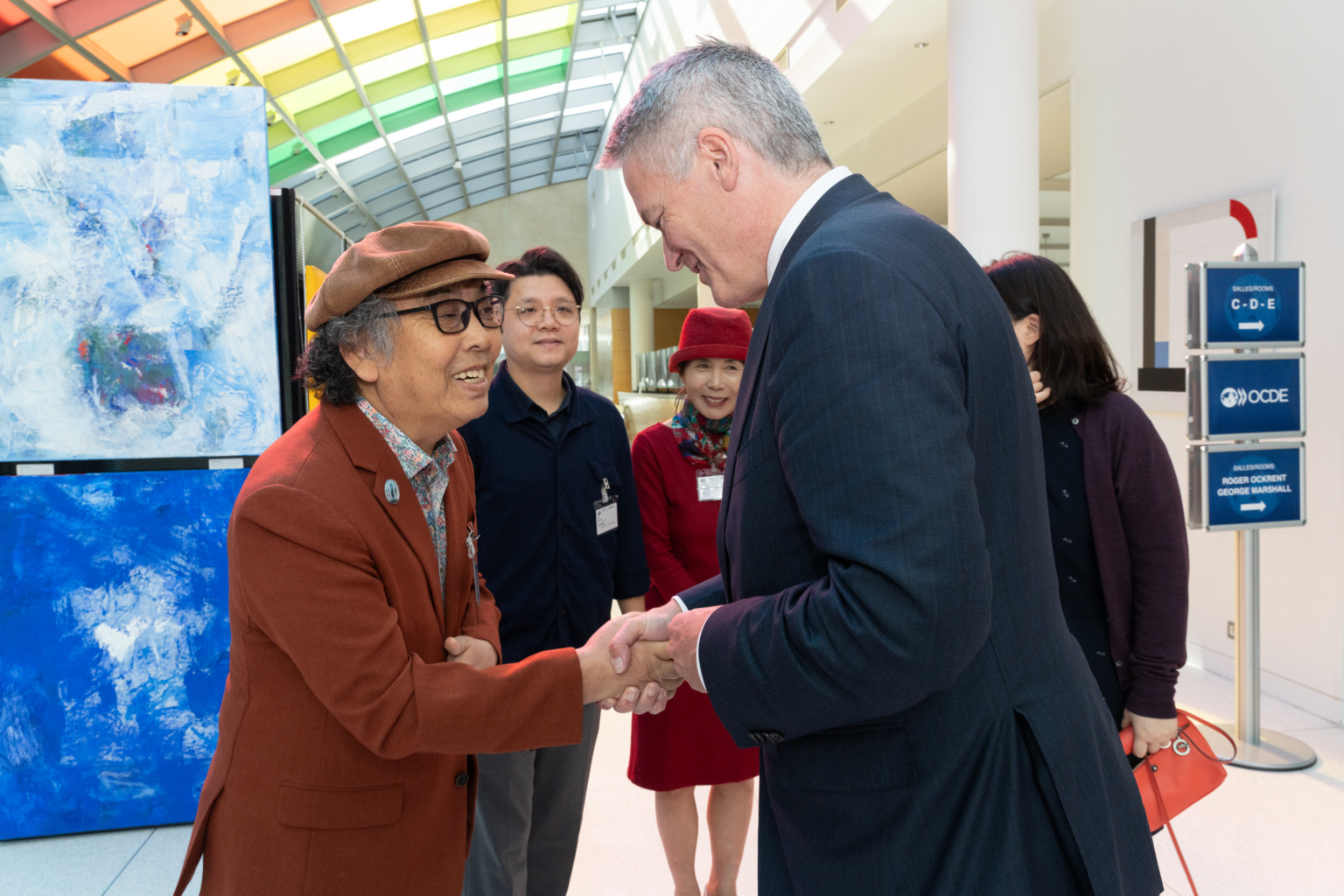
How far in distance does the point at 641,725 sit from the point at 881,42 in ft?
18.4

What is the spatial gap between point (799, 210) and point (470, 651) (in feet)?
3.02

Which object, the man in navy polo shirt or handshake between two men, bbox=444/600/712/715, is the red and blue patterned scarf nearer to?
the man in navy polo shirt

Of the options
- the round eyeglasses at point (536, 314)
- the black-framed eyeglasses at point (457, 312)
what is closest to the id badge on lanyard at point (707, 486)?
the round eyeglasses at point (536, 314)

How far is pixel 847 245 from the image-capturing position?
92 centimetres

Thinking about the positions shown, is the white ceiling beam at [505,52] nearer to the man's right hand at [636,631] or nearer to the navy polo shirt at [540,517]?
the navy polo shirt at [540,517]

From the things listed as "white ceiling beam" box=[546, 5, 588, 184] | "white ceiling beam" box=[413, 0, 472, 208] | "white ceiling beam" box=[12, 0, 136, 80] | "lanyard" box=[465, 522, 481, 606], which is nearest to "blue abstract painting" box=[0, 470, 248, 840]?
"lanyard" box=[465, 522, 481, 606]

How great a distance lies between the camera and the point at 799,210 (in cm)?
112

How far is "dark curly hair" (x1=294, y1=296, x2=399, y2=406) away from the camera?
1474 millimetres

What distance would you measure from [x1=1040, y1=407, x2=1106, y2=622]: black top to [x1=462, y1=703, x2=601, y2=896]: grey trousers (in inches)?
47.3

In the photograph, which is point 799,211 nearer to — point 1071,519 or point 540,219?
point 1071,519

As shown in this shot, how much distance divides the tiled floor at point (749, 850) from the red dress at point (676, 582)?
17.8 inches

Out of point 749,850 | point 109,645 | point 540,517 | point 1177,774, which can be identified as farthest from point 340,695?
point 109,645

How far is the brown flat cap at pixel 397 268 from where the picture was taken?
56.6 inches

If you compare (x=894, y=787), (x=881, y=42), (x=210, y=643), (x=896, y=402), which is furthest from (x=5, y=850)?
(x=881, y=42)
